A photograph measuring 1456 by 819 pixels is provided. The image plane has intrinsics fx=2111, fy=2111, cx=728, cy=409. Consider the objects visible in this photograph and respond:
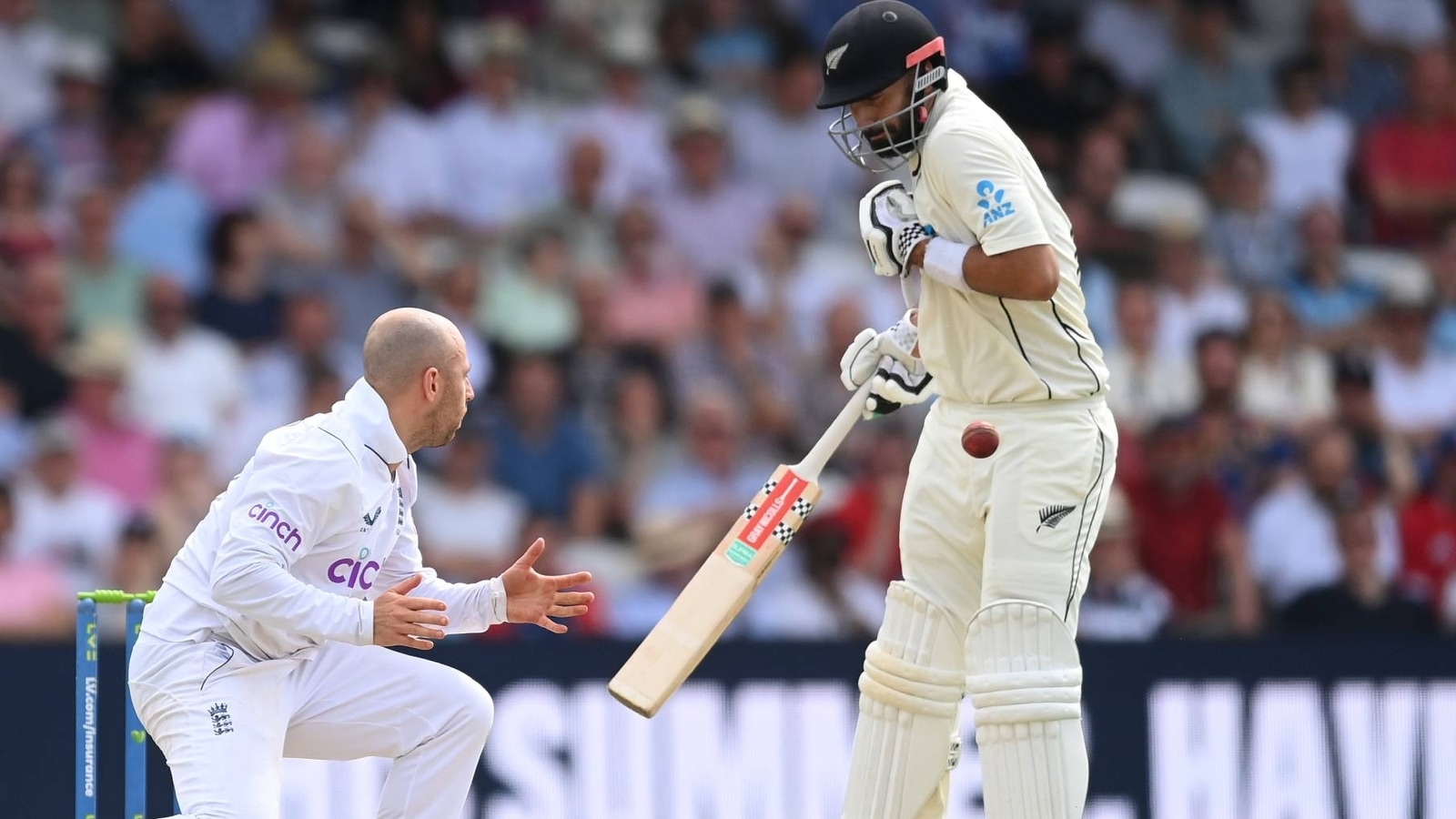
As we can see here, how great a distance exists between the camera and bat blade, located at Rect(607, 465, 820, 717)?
4828 millimetres

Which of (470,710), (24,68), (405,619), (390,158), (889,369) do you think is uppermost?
(24,68)

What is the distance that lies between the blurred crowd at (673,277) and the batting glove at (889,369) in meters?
2.65

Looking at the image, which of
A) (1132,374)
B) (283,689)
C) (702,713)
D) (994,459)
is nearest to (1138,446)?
(1132,374)

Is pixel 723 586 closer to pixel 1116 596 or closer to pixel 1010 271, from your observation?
pixel 1010 271

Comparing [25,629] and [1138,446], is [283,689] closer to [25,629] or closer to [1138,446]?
[25,629]

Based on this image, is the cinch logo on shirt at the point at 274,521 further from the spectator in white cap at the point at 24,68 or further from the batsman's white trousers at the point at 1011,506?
the spectator in white cap at the point at 24,68

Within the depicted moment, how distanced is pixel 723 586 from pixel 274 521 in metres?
1.13

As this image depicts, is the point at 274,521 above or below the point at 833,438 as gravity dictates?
below

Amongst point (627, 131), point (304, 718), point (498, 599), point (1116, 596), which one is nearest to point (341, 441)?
point (498, 599)

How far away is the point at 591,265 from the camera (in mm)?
8953

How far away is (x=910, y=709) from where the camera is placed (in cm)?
481

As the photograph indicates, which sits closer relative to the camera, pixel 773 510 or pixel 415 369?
pixel 415 369

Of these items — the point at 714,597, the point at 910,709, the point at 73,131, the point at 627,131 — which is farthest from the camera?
the point at 627,131

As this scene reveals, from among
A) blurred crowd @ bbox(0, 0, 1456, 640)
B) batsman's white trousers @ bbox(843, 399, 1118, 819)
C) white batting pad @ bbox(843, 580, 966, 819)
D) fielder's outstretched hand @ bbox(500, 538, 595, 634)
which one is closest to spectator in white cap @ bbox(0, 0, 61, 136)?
blurred crowd @ bbox(0, 0, 1456, 640)
